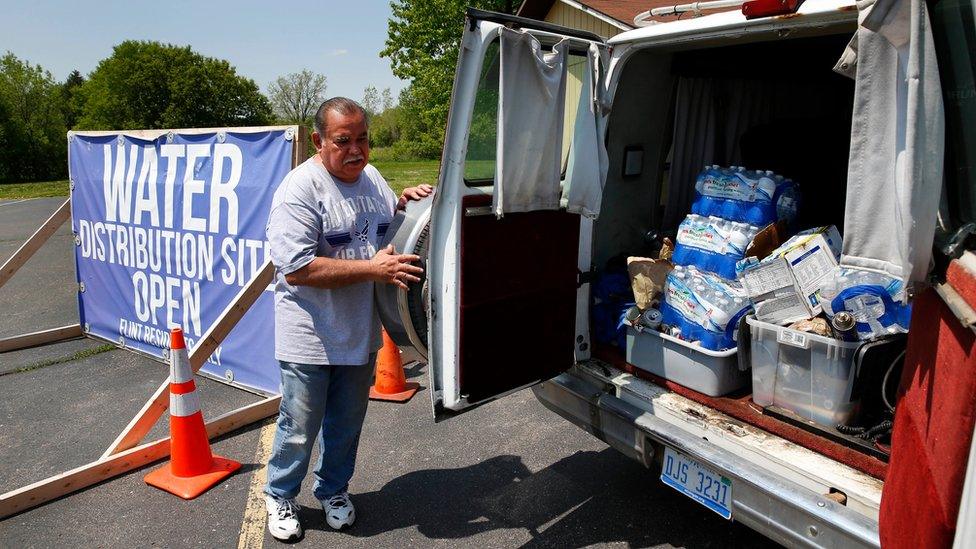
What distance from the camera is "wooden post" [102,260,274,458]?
394 centimetres

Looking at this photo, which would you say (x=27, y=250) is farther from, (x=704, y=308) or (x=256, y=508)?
(x=704, y=308)

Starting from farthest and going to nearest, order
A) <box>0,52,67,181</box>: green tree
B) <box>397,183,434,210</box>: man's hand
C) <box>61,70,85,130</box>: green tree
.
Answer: <box>61,70,85,130</box>: green tree → <box>0,52,67,181</box>: green tree → <box>397,183,434,210</box>: man's hand

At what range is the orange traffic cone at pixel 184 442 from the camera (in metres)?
3.70

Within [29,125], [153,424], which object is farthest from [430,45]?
[29,125]

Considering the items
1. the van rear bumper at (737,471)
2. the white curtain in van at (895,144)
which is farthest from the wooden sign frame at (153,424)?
the white curtain in van at (895,144)

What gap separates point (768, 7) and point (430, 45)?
88.2ft

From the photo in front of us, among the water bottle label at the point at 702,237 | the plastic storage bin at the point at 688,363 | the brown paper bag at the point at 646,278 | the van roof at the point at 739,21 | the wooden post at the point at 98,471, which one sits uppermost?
the van roof at the point at 739,21

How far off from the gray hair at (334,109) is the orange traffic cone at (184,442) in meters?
1.49

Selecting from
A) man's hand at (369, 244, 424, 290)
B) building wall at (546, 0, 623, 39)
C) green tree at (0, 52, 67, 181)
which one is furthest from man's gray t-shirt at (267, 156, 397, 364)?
green tree at (0, 52, 67, 181)

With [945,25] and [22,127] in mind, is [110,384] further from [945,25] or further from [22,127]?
[22,127]

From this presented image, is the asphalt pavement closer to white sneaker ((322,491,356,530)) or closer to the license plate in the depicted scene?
white sneaker ((322,491,356,530))

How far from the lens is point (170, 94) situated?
168 feet

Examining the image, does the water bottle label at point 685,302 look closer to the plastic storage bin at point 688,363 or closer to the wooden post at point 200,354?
the plastic storage bin at point 688,363

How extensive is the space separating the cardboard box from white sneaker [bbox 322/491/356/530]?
218 cm
